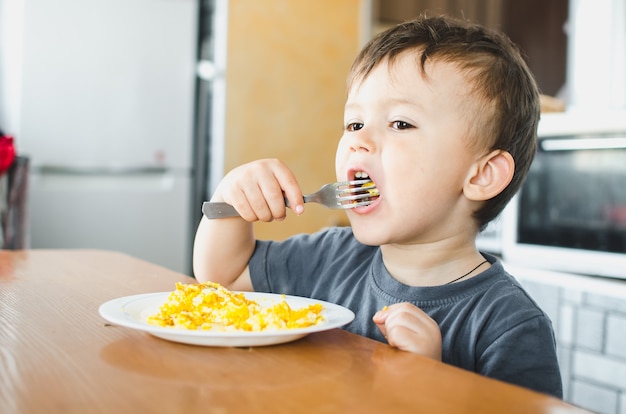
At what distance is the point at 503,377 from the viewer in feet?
2.43

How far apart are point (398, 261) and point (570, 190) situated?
4.41 ft

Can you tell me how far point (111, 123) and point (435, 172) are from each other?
8.46 feet

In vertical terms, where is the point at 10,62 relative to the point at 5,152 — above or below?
above

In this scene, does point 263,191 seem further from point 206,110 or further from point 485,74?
point 206,110

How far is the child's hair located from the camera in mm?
940

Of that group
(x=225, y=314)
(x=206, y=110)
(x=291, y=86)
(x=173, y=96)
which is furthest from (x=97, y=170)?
(x=225, y=314)

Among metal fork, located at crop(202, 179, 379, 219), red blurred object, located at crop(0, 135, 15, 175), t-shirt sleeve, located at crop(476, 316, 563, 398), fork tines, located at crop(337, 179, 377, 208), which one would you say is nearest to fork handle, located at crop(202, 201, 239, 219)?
metal fork, located at crop(202, 179, 379, 219)

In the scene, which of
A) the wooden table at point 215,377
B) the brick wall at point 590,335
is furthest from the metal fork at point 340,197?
the brick wall at point 590,335

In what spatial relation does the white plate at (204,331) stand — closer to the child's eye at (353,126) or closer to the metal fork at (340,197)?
the metal fork at (340,197)

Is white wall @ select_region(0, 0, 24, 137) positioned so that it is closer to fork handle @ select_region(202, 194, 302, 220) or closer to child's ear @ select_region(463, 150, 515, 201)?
fork handle @ select_region(202, 194, 302, 220)

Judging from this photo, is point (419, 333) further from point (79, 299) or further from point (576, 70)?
point (576, 70)

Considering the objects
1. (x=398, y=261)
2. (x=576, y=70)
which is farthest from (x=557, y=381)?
(x=576, y=70)

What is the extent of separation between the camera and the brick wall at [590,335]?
1821 mm

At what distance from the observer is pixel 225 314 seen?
0.66 metres
